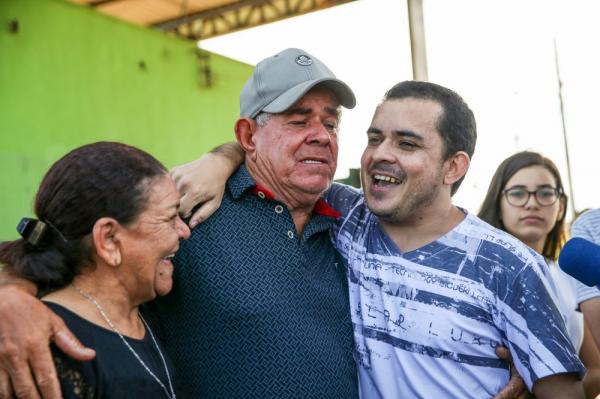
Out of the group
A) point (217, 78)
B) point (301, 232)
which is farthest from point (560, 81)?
point (301, 232)

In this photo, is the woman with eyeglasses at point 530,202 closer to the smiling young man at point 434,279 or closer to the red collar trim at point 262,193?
the smiling young man at point 434,279

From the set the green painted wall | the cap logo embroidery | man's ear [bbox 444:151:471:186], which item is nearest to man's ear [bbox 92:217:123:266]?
the cap logo embroidery

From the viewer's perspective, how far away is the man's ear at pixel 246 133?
2.73m

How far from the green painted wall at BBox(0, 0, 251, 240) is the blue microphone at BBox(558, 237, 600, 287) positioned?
204 inches

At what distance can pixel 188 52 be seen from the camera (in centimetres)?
801

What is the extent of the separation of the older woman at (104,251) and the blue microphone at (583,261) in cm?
112

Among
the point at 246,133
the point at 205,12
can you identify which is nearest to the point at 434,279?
the point at 246,133

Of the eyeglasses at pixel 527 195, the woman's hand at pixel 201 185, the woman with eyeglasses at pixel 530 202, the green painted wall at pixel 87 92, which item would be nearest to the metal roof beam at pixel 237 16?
the green painted wall at pixel 87 92

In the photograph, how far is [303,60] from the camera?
271 cm

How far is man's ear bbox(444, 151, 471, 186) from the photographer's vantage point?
8.84 ft

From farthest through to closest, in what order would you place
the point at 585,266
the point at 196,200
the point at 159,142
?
the point at 159,142 → the point at 196,200 → the point at 585,266

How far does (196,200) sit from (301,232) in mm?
460

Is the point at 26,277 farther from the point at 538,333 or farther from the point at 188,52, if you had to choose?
the point at 188,52

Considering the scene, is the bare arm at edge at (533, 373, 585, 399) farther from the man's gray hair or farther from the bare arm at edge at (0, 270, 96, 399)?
the bare arm at edge at (0, 270, 96, 399)
